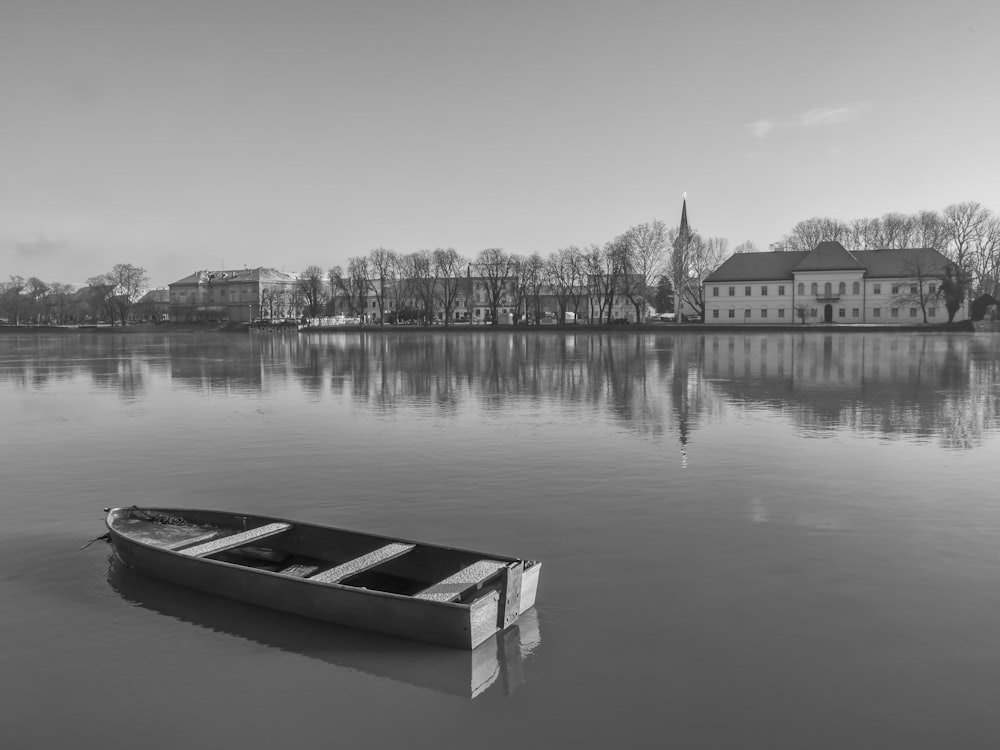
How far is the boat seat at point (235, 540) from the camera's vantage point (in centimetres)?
907

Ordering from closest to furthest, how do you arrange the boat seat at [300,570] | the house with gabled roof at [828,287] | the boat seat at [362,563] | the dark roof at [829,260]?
1. the boat seat at [362,563]
2. the boat seat at [300,570]
3. the house with gabled roof at [828,287]
4. the dark roof at [829,260]

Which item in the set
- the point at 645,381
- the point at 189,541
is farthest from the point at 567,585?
the point at 645,381

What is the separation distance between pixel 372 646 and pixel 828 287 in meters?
A: 110

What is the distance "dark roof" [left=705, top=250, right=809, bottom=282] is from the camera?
109812 mm

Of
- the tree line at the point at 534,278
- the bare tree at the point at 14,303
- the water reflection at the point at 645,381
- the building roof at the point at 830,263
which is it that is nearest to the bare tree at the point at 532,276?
the tree line at the point at 534,278

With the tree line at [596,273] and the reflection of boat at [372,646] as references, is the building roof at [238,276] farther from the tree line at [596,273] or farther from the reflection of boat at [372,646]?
the reflection of boat at [372,646]

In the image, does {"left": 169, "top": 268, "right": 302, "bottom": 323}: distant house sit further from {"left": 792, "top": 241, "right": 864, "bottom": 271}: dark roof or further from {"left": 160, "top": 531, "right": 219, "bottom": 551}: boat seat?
{"left": 160, "top": 531, "right": 219, "bottom": 551}: boat seat

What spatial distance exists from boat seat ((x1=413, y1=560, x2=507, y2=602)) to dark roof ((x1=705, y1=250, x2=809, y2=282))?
109301 millimetres

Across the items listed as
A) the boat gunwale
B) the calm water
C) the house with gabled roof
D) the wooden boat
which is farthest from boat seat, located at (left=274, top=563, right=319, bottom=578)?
the house with gabled roof

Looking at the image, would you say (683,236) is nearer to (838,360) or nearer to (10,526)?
(838,360)

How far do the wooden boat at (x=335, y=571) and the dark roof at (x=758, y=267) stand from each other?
109 m

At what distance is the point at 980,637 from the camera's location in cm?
748

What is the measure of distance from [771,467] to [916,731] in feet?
29.8

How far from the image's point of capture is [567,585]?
29.6 ft
